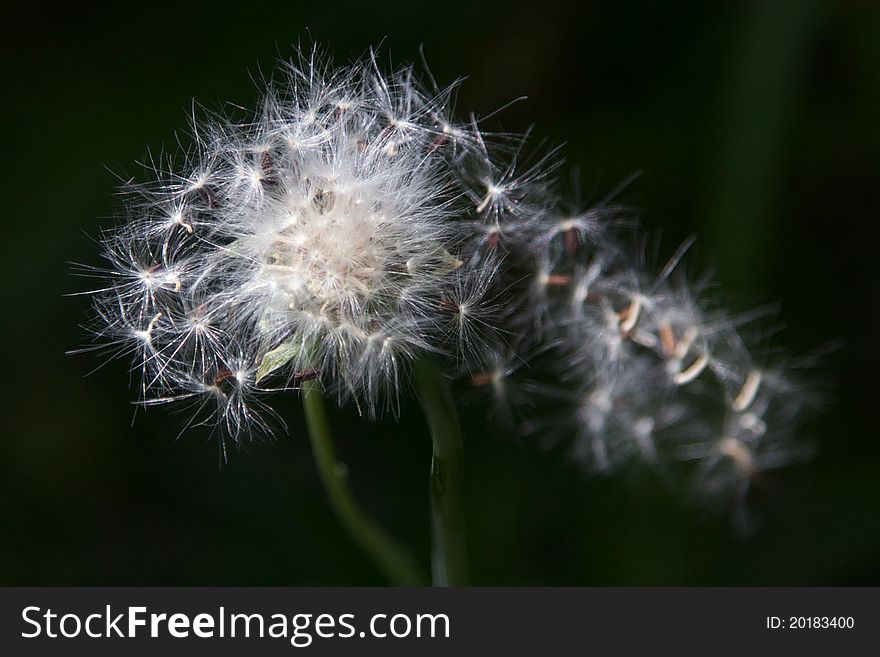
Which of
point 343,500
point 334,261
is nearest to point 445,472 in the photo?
point 343,500

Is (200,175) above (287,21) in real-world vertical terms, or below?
below

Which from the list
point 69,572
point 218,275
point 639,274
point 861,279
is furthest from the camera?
point 861,279

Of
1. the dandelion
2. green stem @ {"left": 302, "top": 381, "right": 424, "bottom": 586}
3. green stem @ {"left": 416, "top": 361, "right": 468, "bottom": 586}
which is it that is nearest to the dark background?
green stem @ {"left": 302, "top": 381, "right": 424, "bottom": 586}

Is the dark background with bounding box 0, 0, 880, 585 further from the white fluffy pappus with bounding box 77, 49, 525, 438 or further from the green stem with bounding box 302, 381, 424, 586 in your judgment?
the white fluffy pappus with bounding box 77, 49, 525, 438

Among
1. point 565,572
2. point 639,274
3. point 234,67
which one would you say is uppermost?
point 234,67

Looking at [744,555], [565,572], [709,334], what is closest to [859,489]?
[744,555]

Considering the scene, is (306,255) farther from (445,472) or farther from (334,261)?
(445,472)

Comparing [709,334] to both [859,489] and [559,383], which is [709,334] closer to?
[559,383]
